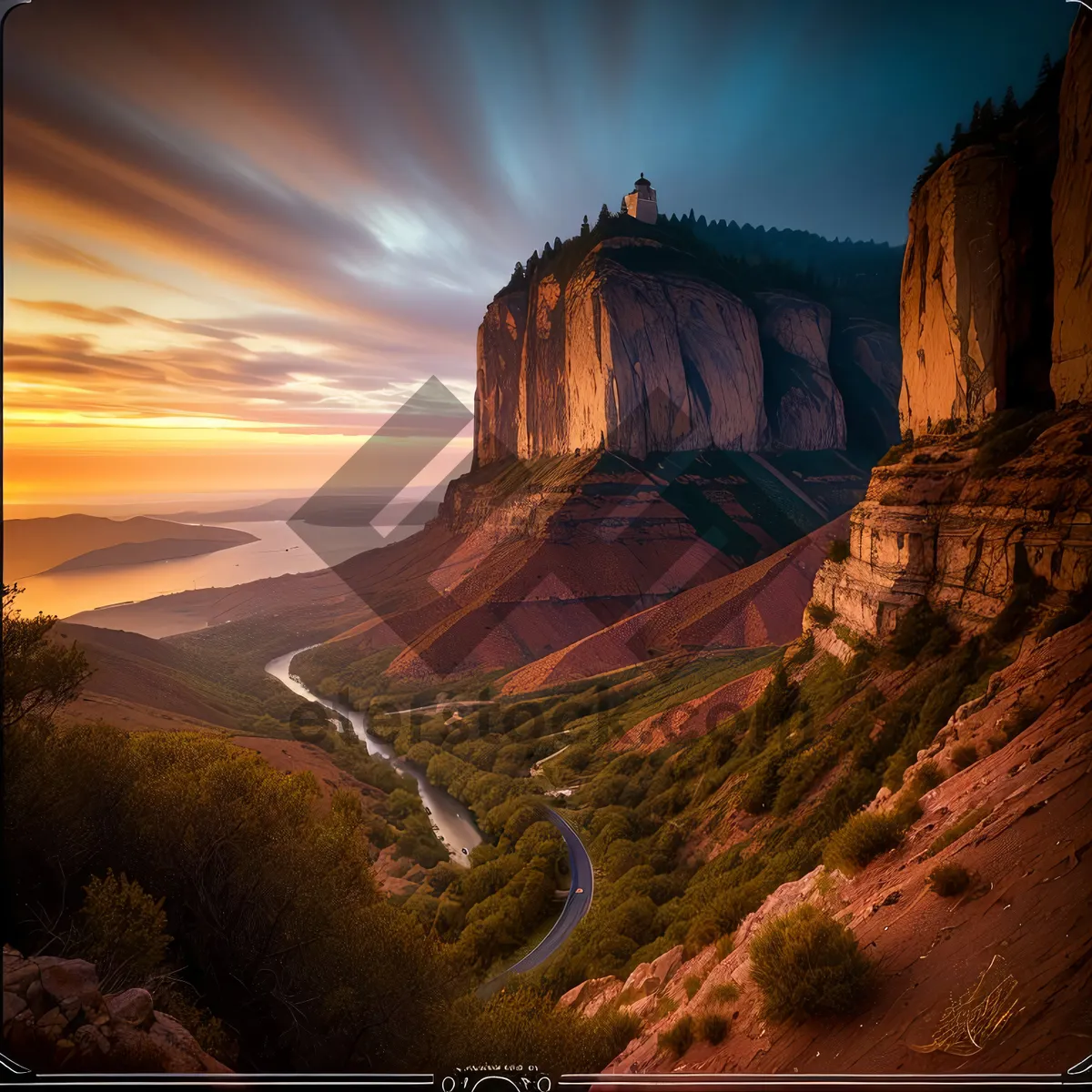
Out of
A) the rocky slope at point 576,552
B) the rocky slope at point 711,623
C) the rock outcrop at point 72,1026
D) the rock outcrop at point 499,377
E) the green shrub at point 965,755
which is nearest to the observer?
the rock outcrop at point 72,1026

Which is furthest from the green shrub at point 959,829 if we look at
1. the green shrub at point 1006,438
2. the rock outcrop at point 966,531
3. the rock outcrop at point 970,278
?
the rock outcrop at point 970,278

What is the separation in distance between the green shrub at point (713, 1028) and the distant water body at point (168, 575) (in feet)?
23.3

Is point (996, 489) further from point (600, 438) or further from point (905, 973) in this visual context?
point (600, 438)

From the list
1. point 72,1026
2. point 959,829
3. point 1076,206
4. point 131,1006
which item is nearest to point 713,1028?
point 959,829

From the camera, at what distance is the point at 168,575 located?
17.9 meters

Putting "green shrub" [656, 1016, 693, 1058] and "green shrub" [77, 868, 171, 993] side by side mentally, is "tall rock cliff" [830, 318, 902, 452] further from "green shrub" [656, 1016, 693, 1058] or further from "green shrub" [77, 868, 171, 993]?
"green shrub" [77, 868, 171, 993]

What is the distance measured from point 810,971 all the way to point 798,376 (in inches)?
2616

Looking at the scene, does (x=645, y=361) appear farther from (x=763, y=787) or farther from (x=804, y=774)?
(x=804, y=774)

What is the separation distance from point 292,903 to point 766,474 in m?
57.4

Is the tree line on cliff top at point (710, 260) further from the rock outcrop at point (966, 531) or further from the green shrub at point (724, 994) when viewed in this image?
the green shrub at point (724, 994)

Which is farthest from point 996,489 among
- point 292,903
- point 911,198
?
point 292,903

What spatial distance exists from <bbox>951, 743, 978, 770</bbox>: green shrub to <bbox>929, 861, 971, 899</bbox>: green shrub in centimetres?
217

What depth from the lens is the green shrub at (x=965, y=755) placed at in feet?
19.7

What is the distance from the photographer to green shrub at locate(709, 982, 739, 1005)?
4.74 metres
